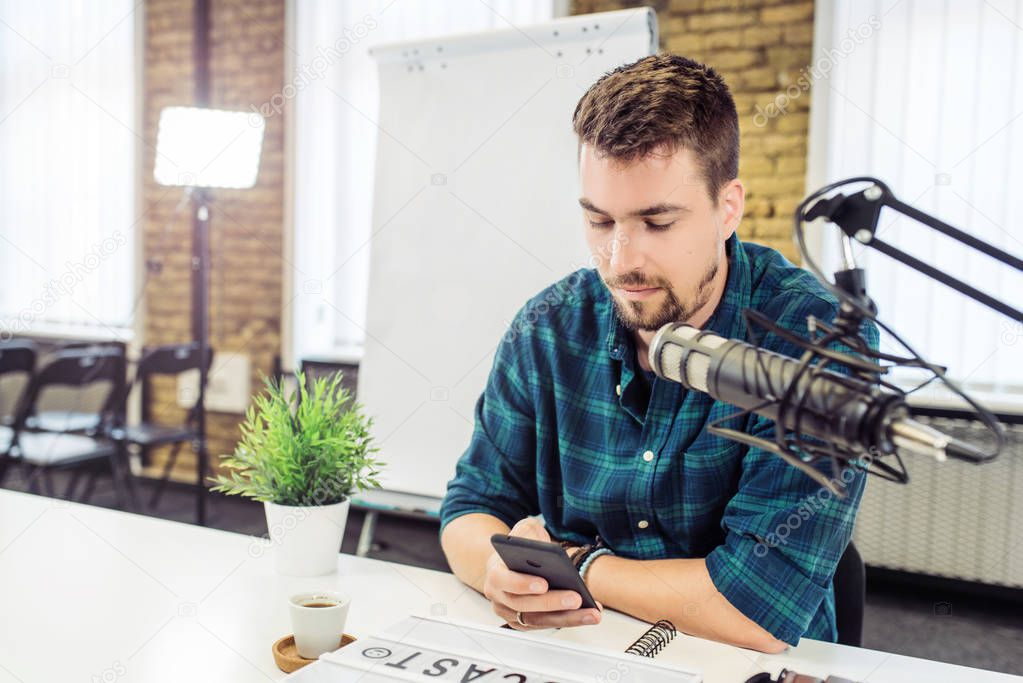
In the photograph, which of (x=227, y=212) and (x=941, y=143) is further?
(x=227, y=212)

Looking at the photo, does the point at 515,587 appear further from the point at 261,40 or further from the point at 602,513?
the point at 261,40

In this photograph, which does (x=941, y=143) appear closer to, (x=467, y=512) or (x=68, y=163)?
(x=467, y=512)

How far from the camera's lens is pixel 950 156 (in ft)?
9.61

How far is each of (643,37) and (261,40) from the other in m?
2.57

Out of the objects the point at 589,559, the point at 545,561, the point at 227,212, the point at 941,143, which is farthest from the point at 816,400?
the point at 227,212

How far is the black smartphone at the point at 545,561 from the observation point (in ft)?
3.01

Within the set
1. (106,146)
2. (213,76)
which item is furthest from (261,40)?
(106,146)

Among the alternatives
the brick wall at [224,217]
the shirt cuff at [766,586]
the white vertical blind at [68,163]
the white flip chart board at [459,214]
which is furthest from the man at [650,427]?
the white vertical blind at [68,163]

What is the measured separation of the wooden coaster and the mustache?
1.81ft

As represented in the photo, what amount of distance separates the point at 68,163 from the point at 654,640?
178 inches

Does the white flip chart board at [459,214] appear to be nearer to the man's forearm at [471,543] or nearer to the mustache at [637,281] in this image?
the man's forearm at [471,543]

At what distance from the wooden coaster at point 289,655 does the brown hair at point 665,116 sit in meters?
0.70

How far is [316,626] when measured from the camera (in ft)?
3.02

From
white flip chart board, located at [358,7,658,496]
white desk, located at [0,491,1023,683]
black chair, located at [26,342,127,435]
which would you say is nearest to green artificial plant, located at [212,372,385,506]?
white desk, located at [0,491,1023,683]
